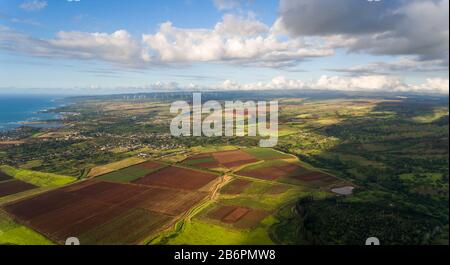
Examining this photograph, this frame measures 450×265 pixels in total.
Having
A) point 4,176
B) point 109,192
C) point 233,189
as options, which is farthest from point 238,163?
point 4,176

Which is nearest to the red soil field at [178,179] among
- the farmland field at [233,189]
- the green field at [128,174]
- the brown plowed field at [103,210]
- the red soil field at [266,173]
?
the farmland field at [233,189]

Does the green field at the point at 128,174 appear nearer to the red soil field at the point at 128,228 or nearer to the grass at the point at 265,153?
the red soil field at the point at 128,228

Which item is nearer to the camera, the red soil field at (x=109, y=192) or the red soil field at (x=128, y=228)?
the red soil field at (x=128, y=228)

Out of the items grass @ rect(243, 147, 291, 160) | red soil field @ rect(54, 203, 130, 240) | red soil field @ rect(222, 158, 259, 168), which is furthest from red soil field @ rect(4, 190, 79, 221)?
grass @ rect(243, 147, 291, 160)

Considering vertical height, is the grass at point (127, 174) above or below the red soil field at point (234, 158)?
below

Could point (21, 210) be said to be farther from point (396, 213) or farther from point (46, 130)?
point (46, 130)
